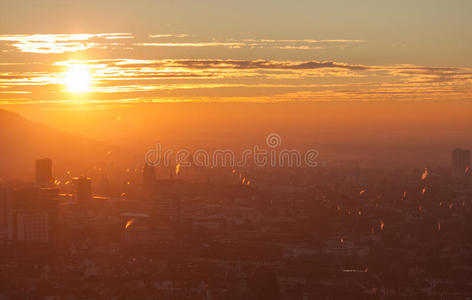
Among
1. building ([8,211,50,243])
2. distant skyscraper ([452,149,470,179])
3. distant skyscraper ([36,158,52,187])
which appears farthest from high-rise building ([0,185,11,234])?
distant skyscraper ([452,149,470,179])

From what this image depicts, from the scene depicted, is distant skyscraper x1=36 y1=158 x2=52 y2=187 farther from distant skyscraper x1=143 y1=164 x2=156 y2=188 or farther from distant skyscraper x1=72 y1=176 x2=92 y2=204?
distant skyscraper x1=143 y1=164 x2=156 y2=188

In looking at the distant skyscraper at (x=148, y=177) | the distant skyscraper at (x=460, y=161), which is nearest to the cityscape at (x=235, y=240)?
the distant skyscraper at (x=148, y=177)

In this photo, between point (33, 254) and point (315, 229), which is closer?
point (33, 254)

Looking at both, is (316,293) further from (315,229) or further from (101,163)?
(101,163)

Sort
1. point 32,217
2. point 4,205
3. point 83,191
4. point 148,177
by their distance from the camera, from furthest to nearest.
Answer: point 148,177, point 83,191, point 4,205, point 32,217

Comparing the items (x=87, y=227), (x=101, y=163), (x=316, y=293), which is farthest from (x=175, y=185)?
(x=316, y=293)

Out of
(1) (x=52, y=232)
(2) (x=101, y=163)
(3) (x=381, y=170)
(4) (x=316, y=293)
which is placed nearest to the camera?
(4) (x=316, y=293)

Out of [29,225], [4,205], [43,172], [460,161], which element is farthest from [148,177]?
[460,161]

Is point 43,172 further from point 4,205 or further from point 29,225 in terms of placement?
point 29,225

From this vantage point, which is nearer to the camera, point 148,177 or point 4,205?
point 4,205
